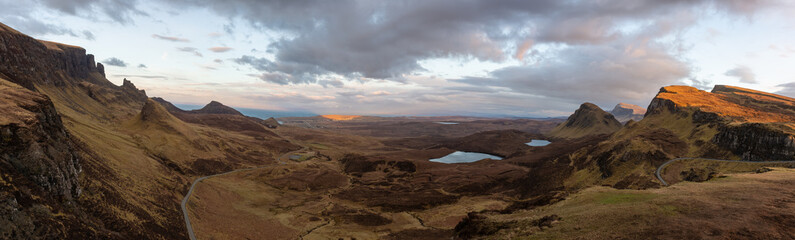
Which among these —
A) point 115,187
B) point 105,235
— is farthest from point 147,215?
point 105,235

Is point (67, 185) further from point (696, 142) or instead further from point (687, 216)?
point (696, 142)

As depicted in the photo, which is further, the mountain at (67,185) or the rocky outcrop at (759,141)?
the rocky outcrop at (759,141)

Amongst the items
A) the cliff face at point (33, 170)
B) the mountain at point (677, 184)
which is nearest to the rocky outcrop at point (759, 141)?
the mountain at point (677, 184)

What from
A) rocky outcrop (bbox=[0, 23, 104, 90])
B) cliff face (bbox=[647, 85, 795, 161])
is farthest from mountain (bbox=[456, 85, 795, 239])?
rocky outcrop (bbox=[0, 23, 104, 90])

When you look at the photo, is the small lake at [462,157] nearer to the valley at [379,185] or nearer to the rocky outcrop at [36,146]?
the valley at [379,185]

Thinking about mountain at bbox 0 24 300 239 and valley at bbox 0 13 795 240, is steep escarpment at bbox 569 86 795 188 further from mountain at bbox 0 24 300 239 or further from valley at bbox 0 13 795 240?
mountain at bbox 0 24 300 239

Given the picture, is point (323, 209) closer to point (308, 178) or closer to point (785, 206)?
point (308, 178)

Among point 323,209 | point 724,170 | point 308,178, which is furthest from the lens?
point 308,178
